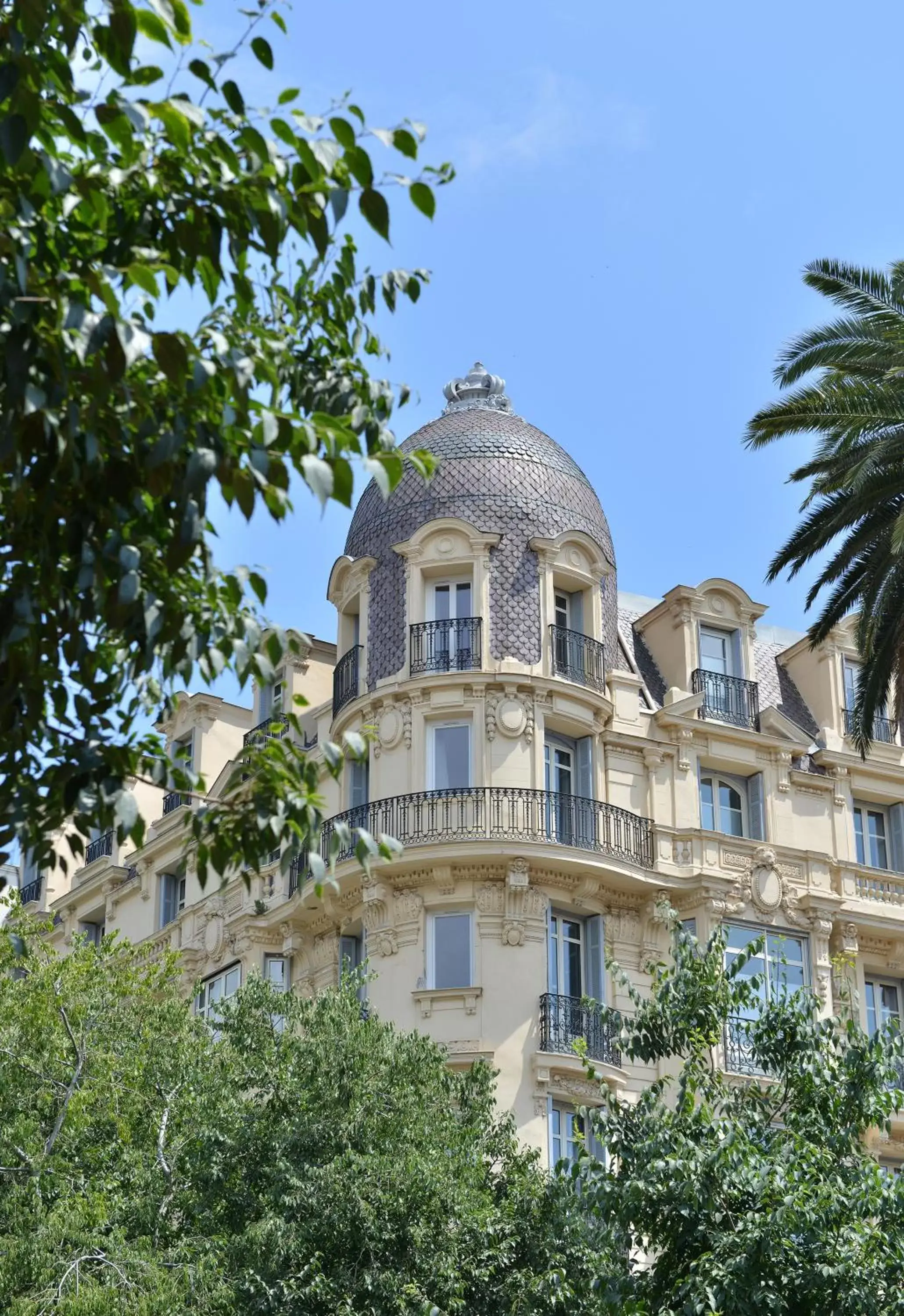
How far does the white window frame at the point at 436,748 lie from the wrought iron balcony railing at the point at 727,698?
196 inches

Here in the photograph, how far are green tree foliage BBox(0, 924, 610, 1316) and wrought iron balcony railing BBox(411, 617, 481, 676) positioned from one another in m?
8.04

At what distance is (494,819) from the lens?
112 feet

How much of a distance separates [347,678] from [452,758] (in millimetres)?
3032

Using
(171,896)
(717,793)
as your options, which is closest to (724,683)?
(717,793)

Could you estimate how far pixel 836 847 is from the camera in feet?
124

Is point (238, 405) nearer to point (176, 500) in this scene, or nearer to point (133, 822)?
point (176, 500)

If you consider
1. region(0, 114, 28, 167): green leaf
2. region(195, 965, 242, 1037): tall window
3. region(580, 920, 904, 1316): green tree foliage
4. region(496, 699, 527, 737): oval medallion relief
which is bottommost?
region(580, 920, 904, 1316): green tree foliage

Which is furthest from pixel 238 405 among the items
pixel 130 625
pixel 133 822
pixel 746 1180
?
pixel 746 1180

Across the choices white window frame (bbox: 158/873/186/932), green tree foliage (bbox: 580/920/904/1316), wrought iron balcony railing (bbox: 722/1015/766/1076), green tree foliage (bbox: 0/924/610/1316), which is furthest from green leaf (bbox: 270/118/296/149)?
white window frame (bbox: 158/873/186/932)

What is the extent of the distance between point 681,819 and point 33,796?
26384mm

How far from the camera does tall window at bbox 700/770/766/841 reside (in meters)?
37.3

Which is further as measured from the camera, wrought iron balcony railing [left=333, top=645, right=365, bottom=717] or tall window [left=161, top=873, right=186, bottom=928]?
tall window [left=161, top=873, right=186, bottom=928]

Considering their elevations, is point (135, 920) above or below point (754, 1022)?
above

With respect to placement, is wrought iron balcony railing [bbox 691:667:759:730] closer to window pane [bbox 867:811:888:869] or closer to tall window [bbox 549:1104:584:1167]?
window pane [bbox 867:811:888:869]
